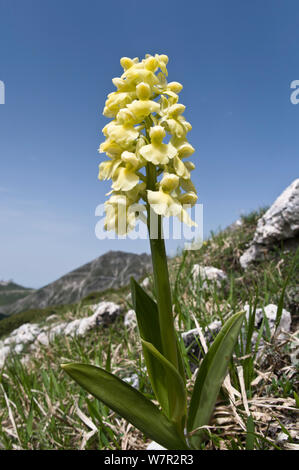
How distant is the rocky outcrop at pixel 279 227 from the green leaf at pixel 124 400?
3534 mm

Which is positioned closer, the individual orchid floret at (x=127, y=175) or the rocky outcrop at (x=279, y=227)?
the individual orchid floret at (x=127, y=175)

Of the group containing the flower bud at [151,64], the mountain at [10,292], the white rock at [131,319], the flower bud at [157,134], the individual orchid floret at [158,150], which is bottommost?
the mountain at [10,292]

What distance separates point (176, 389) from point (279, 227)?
3712 millimetres

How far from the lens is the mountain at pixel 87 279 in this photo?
23692 millimetres

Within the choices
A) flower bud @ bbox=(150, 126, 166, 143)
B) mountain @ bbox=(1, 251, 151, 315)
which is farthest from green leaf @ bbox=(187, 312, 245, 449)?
mountain @ bbox=(1, 251, 151, 315)

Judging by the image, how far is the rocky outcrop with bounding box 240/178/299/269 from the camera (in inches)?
177

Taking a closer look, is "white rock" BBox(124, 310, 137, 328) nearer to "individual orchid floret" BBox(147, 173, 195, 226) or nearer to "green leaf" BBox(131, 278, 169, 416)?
"green leaf" BBox(131, 278, 169, 416)

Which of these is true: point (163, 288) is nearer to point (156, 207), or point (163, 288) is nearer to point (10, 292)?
point (156, 207)

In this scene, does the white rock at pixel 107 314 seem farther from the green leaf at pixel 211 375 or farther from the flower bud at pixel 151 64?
the flower bud at pixel 151 64

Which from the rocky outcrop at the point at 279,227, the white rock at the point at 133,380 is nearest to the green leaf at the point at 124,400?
the white rock at the point at 133,380

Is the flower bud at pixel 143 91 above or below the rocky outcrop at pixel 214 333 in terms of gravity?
above

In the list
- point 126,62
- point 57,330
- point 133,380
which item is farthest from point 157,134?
point 57,330

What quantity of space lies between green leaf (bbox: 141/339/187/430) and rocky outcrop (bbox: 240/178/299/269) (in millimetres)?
3449

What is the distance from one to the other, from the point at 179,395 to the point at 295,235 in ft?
12.3
